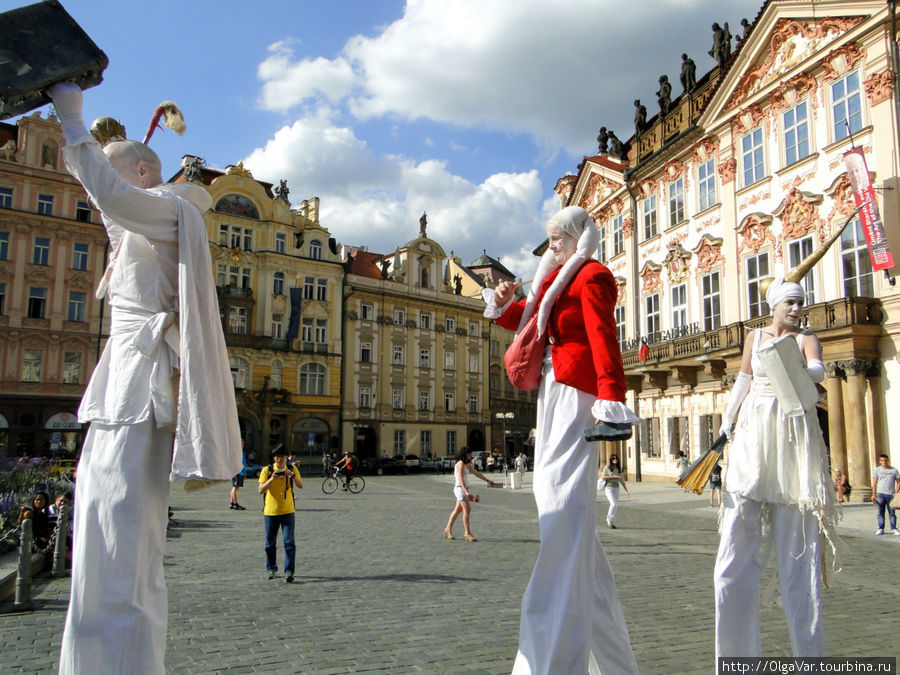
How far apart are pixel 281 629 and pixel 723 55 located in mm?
26619

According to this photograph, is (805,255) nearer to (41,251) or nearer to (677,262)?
(677,262)

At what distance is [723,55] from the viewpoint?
2661 cm

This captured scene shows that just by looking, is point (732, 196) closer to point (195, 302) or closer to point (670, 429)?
point (670, 429)

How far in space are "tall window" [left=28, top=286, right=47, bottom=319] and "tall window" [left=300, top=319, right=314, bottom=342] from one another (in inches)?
605

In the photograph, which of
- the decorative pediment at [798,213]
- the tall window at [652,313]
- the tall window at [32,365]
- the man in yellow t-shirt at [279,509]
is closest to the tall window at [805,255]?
the decorative pediment at [798,213]

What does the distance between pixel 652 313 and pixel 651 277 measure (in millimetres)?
1456

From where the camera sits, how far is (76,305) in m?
40.6

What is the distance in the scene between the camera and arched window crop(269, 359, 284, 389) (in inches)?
1877

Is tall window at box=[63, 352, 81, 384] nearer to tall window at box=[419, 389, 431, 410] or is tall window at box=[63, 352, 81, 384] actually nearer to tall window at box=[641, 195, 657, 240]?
tall window at box=[419, 389, 431, 410]

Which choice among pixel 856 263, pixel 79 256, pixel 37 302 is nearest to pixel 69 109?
pixel 856 263

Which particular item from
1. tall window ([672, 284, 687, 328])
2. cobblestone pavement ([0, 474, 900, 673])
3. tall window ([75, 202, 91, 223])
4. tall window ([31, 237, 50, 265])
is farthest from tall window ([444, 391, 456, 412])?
cobblestone pavement ([0, 474, 900, 673])

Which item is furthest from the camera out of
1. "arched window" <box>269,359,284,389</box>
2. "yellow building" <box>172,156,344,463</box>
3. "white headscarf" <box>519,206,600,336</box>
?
"arched window" <box>269,359,284,389</box>

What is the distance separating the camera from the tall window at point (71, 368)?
39750 mm

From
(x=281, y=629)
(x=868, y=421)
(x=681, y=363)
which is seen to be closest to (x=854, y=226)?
(x=868, y=421)
